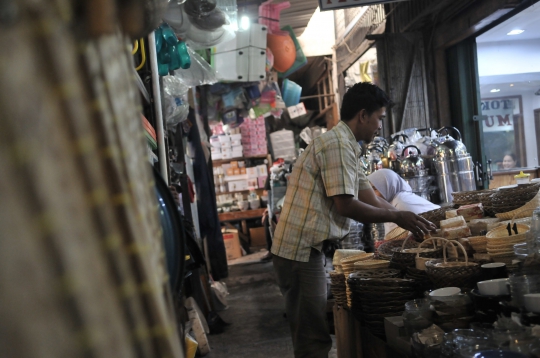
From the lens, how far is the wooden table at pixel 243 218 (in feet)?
36.6

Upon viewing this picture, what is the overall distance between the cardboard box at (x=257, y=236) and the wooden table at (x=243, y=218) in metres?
0.11

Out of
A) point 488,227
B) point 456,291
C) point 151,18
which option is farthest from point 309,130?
point 151,18

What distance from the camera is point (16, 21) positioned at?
35cm

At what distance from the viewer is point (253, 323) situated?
518 centimetres

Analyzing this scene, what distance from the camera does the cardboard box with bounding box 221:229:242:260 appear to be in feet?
33.5

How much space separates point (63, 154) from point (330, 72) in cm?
998

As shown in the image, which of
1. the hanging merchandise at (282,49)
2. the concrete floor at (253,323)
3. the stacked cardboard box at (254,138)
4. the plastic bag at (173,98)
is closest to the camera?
the plastic bag at (173,98)

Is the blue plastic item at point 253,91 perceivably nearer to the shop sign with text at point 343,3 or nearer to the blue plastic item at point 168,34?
the shop sign with text at point 343,3

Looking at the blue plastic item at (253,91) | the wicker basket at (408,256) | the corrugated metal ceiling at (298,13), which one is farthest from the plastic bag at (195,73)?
the corrugated metal ceiling at (298,13)

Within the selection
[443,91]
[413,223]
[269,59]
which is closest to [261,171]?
[269,59]

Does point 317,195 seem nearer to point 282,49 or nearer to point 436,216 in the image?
point 436,216

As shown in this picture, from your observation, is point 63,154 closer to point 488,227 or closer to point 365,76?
point 488,227

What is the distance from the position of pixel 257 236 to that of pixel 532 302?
401 inches

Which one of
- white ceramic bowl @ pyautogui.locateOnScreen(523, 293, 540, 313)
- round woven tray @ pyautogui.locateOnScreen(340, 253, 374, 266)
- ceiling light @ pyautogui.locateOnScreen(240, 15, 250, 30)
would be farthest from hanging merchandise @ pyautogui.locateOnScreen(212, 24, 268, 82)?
white ceramic bowl @ pyautogui.locateOnScreen(523, 293, 540, 313)
